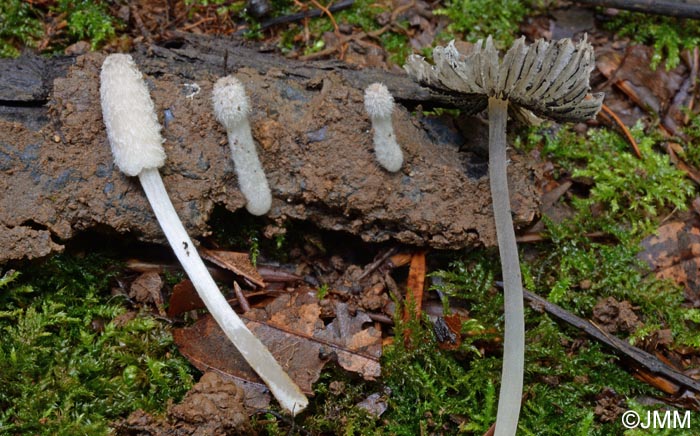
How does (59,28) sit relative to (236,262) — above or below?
above

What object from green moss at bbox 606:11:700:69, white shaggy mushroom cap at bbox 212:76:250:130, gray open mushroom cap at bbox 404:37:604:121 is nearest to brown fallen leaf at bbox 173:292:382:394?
white shaggy mushroom cap at bbox 212:76:250:130

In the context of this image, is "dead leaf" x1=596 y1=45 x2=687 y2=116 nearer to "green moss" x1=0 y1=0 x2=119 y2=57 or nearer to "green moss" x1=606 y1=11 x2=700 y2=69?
"green moss" x1=606 y1=11 x2=700 y2=69

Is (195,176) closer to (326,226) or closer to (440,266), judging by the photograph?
(326,226)

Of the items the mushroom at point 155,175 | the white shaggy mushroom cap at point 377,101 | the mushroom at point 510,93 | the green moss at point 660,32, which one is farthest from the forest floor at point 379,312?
the white shaggy mushroom cap at point 377,101

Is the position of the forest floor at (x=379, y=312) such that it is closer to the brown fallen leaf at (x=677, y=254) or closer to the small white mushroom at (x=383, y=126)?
the brown fallen leaf at (x=677, y=254)

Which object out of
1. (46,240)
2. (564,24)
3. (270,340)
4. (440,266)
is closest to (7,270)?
(46,240)

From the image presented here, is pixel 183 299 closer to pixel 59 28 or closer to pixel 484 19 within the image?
pixel 59 28

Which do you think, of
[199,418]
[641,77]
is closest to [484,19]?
[641,77]
